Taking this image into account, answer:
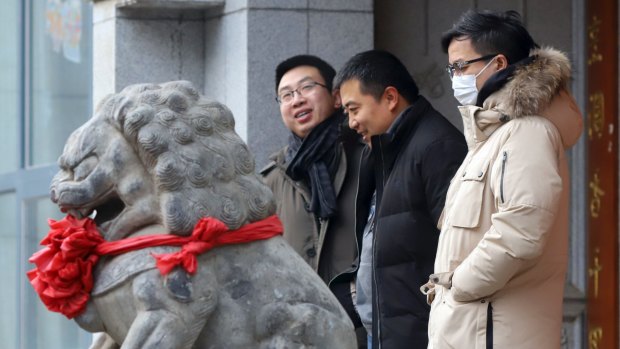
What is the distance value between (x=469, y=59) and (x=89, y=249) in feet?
4.92

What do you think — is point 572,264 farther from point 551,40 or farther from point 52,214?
point 52,214

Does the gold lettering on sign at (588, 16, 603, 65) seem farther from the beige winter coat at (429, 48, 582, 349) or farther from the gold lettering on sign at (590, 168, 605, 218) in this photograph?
the beige winter coat at (429, 48, 582, 349)

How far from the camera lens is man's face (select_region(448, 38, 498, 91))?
5938 millimetres

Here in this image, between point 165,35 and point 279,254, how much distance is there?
3624mm

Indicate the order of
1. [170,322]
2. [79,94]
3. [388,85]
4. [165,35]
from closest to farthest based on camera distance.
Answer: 1. [170,322]
2. [388,85]
3. [165,35]
4. [79,94]

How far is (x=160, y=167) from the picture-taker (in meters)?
5.34

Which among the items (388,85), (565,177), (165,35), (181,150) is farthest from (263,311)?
(165,35)

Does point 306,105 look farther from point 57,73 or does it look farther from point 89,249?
point 57,73

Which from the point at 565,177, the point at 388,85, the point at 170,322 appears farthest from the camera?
the point at 388,85

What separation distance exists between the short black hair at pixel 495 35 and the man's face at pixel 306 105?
4.52 ft

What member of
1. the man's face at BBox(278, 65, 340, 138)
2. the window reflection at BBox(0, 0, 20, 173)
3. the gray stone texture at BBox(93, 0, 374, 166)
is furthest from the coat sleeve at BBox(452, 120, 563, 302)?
the window reflection at BBox(0, 0, 20, 173)

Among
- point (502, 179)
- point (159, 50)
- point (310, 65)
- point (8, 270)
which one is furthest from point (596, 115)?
point (8, 270)

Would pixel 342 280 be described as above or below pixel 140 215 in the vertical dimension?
below

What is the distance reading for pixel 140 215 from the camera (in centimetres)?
541
